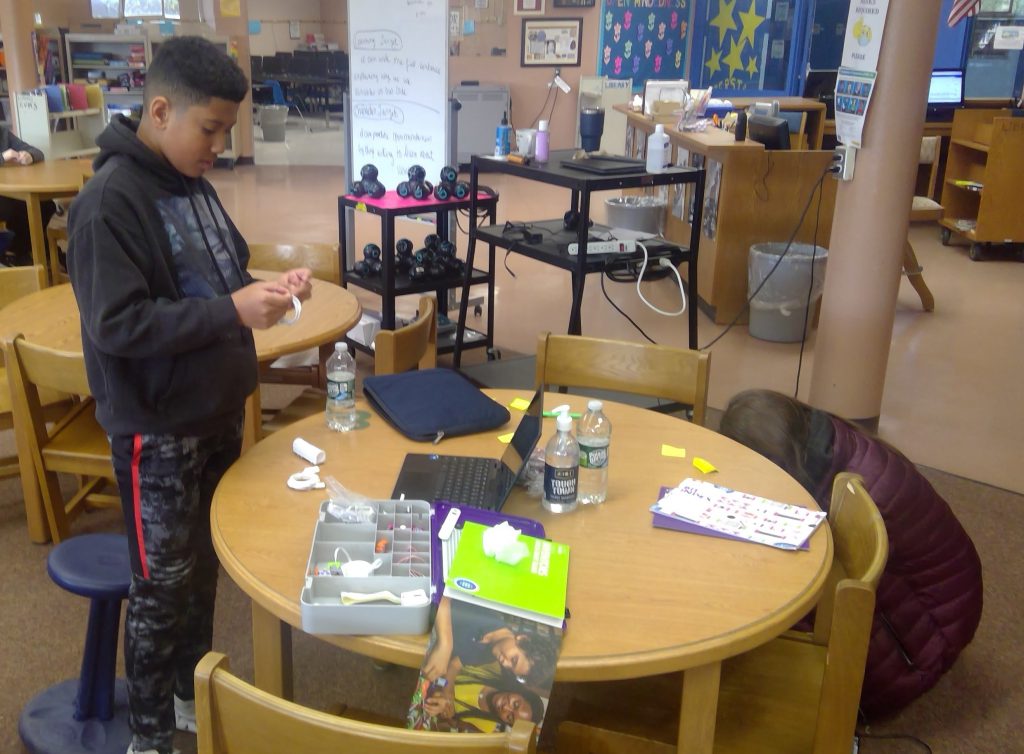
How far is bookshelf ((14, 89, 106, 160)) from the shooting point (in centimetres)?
593

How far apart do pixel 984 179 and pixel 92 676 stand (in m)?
6.66

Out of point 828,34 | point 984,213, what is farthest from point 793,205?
point 828,34

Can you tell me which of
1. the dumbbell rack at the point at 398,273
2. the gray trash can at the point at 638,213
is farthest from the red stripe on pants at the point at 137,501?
the gray trash can at the point at 638,213

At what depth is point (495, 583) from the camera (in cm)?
132

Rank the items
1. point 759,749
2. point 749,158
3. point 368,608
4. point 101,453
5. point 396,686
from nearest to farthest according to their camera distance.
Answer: point 368,608 < point 759,749 < point 396,686 < point 101,453 < point 749,158

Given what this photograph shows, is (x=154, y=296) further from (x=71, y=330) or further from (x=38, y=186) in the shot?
(x=38, y=186)

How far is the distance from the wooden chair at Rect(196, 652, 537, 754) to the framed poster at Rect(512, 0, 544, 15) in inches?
397

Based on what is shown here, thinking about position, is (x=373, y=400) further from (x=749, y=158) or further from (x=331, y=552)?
(x=749, y=158)

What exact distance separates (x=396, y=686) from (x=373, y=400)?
0.75m

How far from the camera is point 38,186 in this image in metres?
4.68

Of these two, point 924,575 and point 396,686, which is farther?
point 396,686

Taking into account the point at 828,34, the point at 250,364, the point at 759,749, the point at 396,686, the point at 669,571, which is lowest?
the point at 396,686

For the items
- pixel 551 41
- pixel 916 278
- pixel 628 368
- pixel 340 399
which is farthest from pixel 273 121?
pixel 340 399

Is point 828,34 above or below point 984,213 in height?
above
